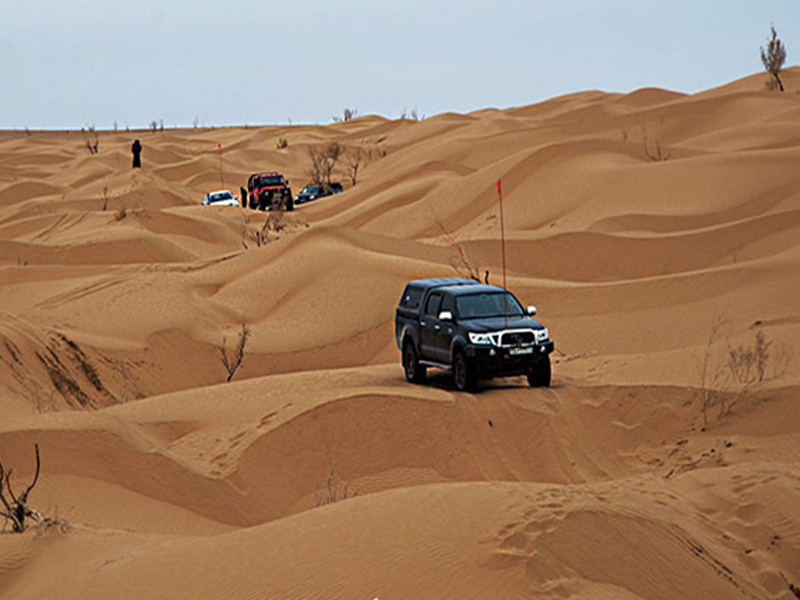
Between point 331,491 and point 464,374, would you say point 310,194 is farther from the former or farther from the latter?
point 331,491

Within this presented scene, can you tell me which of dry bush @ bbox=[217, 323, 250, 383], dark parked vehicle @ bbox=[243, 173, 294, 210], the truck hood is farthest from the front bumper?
dark parked vehicle @ bbox=[243, 173, 294, 210]

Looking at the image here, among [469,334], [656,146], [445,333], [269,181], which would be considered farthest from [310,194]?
[469,334]

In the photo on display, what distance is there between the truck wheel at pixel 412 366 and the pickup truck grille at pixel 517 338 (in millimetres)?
1682

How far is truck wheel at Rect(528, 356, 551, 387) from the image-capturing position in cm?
Answer: 1574

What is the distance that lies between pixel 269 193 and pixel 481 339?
35.3 m

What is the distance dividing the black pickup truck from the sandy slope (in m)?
0.33

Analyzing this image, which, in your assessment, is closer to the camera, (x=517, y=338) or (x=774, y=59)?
(x=517, y=338)

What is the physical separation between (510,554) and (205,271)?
73.4ft

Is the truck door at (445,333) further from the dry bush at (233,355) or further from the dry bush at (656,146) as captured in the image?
the dry bush at (656,146)

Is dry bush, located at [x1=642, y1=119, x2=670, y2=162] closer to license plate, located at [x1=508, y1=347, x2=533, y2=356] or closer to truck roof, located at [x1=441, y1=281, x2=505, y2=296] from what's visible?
truck roof, located at [x1=441, y1=281, x2=505, y2=296]

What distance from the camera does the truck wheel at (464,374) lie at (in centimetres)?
1550

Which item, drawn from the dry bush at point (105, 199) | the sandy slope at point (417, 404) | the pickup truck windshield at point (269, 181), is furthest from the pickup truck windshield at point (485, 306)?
the pickup truck windshield at point (269, 181)

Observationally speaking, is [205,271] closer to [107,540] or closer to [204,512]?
[204,512]

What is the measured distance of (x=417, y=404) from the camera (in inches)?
585
